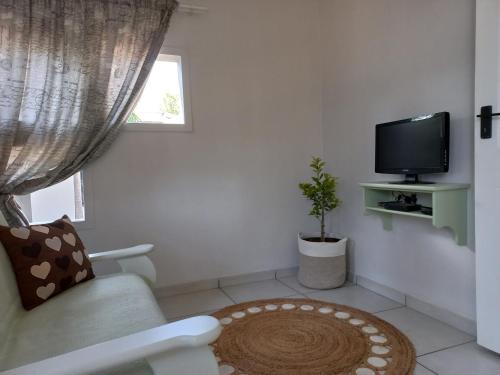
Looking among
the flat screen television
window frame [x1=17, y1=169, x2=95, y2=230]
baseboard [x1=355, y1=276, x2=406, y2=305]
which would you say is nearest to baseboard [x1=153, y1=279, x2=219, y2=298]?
window frame [x1=17, y1=169, x2=95, y2=230]

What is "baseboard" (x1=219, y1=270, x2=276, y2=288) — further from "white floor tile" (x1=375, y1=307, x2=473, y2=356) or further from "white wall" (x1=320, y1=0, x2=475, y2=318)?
"white floor tile" (x1=375, y1=307, x2=473, y2=356)

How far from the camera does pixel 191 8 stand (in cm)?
261

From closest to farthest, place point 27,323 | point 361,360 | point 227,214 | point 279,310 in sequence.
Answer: point 27,323
point 361,360
point 279,310
point 227,214

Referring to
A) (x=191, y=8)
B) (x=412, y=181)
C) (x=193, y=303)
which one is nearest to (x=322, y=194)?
(x=412, y=181)

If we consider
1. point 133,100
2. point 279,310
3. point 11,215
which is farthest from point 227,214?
point 11,215

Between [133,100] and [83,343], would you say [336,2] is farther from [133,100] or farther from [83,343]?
[83,343]

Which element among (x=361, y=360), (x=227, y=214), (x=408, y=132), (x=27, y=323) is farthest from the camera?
(x=227, y=214)

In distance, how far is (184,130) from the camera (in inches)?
106

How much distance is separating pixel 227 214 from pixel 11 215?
1.49 m

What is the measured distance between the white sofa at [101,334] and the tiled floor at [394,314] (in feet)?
2.47

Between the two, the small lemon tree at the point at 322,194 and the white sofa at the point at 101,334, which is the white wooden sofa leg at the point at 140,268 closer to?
the white sofa at the point at 101,334

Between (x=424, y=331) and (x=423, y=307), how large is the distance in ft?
0.87

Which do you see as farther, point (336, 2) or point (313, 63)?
point (313, 63)

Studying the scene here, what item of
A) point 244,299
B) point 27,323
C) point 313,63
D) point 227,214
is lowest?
point 244,299
